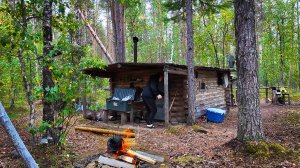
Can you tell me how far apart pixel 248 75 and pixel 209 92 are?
28.9 feet

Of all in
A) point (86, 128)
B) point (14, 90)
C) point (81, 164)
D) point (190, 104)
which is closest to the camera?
point (81, 164)

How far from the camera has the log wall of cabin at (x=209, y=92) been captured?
13.5 meters

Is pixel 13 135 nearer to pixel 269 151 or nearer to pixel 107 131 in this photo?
pixel 269 151

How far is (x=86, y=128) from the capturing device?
9.61 m

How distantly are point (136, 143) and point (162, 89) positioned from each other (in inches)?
147

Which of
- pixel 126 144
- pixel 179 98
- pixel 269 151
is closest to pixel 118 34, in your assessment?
pixel 179 98

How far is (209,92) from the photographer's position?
14680mm

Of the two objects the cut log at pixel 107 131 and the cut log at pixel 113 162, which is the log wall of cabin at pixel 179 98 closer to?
the cut log at pixel 107 131

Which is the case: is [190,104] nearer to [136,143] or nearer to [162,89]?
[162,89]

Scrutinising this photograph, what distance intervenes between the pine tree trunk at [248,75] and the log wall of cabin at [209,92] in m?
6.99

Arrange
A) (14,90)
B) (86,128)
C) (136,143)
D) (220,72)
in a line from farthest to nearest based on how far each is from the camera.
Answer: (220,72), (14,90), (86,128), (136,143)

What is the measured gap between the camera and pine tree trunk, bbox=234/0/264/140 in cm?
596

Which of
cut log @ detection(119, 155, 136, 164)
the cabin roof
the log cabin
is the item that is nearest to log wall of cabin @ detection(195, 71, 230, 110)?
the log cabin

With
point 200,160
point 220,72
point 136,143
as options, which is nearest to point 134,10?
point 220,72
